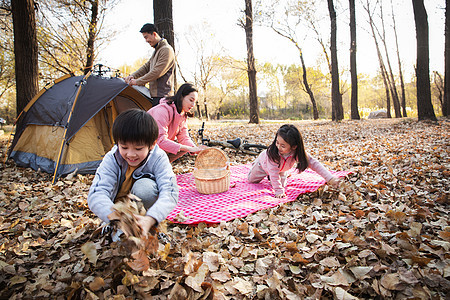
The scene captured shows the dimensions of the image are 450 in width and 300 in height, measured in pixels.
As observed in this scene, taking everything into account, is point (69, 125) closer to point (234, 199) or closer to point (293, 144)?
point (234, 199)

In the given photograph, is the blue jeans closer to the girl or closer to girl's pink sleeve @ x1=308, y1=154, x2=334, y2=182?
the girl

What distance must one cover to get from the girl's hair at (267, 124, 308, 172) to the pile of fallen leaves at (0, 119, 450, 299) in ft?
1.33

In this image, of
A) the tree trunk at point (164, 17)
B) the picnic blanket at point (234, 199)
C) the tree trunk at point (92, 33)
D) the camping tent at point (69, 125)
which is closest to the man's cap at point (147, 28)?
the camping tent at point (69, 125)

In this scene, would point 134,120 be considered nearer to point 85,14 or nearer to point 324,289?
point 324,289

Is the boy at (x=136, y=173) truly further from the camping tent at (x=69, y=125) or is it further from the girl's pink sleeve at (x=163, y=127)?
the camping tent at (x=69, y=125)

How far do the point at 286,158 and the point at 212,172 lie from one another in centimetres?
92

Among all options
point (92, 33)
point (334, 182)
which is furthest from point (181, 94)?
point (92, 33)

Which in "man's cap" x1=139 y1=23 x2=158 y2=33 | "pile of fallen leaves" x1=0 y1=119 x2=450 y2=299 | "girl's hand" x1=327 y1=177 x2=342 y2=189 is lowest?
"pile of fallen leaves" x1=0 y1=119 x2=450 y2=299

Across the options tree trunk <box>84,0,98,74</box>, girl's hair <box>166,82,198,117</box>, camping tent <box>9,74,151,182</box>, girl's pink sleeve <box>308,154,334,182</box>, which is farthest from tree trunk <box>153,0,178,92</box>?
tree trunk <box>84,0,98,74</box>

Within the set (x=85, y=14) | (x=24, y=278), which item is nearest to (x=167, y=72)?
(x=24, y=278)

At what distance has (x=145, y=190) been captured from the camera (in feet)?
5.81

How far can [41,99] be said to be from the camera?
15.6 feet

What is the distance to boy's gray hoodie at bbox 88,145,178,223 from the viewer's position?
155 cm

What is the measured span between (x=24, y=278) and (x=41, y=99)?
14.1 ft
